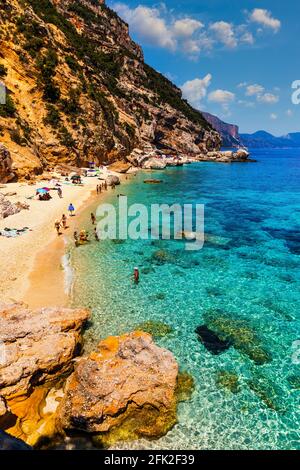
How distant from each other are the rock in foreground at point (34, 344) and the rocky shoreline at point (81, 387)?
3 cm

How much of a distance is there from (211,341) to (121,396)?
6.22m

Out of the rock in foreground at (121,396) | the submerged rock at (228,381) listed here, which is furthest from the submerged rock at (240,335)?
the rock in foreground at (121,396)

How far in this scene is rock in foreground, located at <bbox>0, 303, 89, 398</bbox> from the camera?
10680mm

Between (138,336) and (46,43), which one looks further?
(46,43)

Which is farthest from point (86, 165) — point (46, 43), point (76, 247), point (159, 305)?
point (159, 305)

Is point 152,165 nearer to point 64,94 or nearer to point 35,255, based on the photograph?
point 64,94

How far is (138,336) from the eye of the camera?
12.8 meters

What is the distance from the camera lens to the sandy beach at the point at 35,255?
18.2m

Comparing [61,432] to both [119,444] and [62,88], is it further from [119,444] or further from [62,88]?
[62,88]

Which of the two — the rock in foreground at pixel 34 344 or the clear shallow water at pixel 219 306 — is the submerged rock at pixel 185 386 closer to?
the clear shallow water at pixel 219 306

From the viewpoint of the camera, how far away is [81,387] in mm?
10531

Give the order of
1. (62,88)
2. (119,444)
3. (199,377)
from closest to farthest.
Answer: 1. (119,444)
2. (199,377)
3. (62,88)

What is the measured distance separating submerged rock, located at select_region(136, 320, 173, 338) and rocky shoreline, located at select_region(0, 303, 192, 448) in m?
2.51

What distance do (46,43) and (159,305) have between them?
7766 cm
